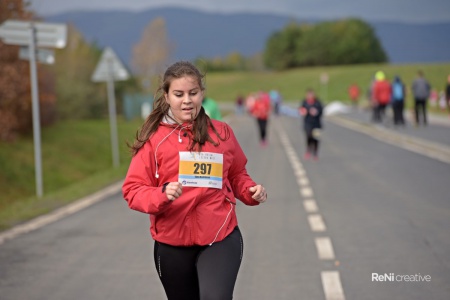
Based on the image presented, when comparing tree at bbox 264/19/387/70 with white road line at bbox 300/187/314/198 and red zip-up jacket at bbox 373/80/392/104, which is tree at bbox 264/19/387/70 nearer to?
red zip-up jacket at bbox 373/80/392/104

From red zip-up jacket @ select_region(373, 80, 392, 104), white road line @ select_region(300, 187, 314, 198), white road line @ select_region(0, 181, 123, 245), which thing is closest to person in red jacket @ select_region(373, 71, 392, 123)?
red zip-up jacket @ select_region(373, 80, 392, 104)

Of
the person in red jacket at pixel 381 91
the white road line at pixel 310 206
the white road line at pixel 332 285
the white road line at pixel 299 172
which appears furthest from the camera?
the person in red jacket at pixel 381 91

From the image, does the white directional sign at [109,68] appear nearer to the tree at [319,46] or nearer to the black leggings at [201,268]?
the black leggings at [201,268]

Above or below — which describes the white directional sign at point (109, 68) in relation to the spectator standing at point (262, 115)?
above

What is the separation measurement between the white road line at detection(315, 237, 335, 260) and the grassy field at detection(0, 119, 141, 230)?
440 centimetres

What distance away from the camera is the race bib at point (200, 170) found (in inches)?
168

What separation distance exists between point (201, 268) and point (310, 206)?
27.0 ft

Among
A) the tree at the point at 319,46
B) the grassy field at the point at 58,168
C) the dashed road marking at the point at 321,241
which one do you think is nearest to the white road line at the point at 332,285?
the dashed road marking at the point at 321,241

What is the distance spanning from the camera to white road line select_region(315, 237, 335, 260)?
333 inches

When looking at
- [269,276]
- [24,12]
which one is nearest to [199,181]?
[269,276]

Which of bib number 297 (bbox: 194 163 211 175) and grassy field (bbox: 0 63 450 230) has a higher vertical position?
bib number 297 (bbox: 194 163 211 175)

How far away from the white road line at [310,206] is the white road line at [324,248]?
2.42m

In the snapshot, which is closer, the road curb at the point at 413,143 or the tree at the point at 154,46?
the road curb at the point at 413,143

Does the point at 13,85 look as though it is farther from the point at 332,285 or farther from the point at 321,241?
the point at 332,285
